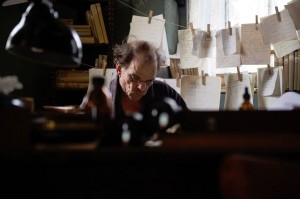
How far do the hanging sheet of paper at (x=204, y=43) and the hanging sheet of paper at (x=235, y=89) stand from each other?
0.25 m

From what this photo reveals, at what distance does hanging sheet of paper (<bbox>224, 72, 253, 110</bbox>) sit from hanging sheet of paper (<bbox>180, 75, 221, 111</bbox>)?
9 cm

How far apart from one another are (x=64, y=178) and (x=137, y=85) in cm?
172

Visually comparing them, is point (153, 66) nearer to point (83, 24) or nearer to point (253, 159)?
point (83, 24)

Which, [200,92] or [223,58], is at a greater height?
[223,58]

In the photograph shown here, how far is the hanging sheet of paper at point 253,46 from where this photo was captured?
2.76 metres

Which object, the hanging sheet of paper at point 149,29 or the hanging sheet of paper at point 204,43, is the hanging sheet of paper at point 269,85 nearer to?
the hanging sheet of paper at point 204,43

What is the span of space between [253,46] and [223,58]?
0.24 m

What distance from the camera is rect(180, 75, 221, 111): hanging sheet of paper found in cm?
291

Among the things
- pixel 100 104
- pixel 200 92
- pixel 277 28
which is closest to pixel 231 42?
pixel 277 28

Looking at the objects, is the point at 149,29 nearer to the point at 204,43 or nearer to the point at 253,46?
the point at 204,43

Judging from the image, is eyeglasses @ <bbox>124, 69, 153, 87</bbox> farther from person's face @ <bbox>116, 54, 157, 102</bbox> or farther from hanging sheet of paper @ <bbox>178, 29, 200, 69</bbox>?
hanging sheet of paper @ <bbox>178, 29, 200, 69</bbox>

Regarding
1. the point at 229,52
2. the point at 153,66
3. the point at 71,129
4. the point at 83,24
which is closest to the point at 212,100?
the point at 229,52

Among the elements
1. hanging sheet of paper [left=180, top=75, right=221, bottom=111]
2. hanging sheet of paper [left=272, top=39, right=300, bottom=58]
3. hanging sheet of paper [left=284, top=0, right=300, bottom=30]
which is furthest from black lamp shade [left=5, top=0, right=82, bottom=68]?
hanging sheet of paper [left=272, top=39, right=300, bottom=58]

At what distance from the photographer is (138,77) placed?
100.0 inches
